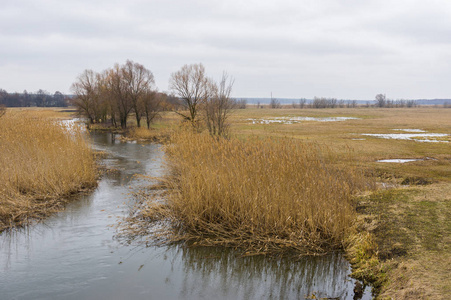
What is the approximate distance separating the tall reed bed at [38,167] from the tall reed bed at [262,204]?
336 centimetres

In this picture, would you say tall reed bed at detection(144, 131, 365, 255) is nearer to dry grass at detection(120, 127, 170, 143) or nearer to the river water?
the river water

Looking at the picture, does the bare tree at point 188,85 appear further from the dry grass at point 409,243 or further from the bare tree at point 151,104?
the dry grass at point 409,243

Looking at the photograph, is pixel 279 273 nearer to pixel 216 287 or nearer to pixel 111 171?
pixel 216 287

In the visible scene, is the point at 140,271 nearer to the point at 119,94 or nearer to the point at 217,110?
the point at 217,110

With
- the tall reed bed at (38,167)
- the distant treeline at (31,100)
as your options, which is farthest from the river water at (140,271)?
the distant treeline at (31,100)

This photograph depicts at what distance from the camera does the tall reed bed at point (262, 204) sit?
693cm

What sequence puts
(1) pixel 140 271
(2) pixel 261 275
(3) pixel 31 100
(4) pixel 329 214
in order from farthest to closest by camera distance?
(3) pixel 31 100, (4) pixel 329 214, (1) pixel 140 271, (2) pixel 261 275

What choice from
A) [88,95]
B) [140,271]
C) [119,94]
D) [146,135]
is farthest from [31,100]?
[140,271]

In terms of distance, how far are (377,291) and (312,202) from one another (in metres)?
2.09

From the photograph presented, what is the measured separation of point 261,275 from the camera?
6.18 m

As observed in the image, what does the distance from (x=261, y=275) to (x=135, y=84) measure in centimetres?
3479

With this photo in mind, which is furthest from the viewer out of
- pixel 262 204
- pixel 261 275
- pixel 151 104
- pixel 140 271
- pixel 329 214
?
pixel 151 104

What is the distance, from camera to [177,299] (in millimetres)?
5484

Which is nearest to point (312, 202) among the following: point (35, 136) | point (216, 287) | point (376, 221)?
point (376, 221)
